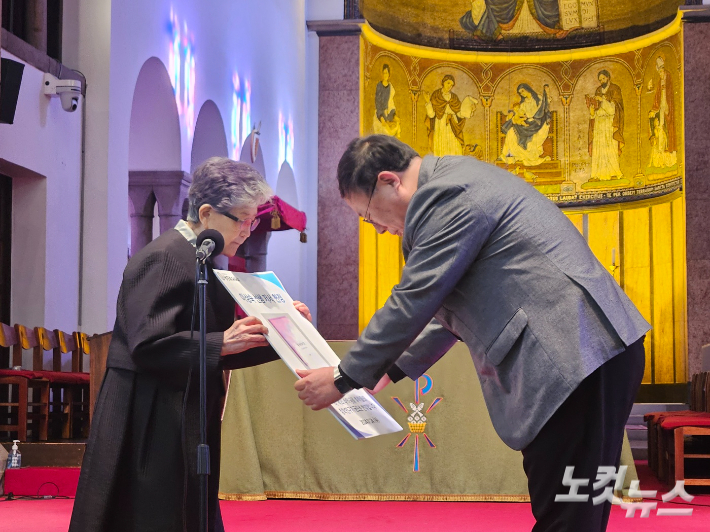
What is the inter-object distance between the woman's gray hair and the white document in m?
0.21

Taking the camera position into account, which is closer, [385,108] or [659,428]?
[659,428]

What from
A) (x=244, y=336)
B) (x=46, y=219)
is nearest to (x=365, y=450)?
(x=244, y=336)

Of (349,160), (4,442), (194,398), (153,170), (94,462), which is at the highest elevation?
(153,170)

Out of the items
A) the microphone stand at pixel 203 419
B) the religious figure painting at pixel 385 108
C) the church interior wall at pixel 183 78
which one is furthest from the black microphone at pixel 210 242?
the religious figure painting at pixel 385 108

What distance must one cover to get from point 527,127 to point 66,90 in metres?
9.19

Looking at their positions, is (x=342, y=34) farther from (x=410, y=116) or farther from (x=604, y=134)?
(x=604, y=134)

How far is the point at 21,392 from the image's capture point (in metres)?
6.02

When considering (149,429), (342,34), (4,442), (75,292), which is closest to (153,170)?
(75,292)

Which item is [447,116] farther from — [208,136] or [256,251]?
[208,136]

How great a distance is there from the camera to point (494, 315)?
6.50 feet

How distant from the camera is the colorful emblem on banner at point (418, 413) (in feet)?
16.2

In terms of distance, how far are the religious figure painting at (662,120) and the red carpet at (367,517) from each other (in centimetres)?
909

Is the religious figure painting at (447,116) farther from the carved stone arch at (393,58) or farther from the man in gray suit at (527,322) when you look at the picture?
the man in gray suit at (527,322)

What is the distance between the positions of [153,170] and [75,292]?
1.72m
